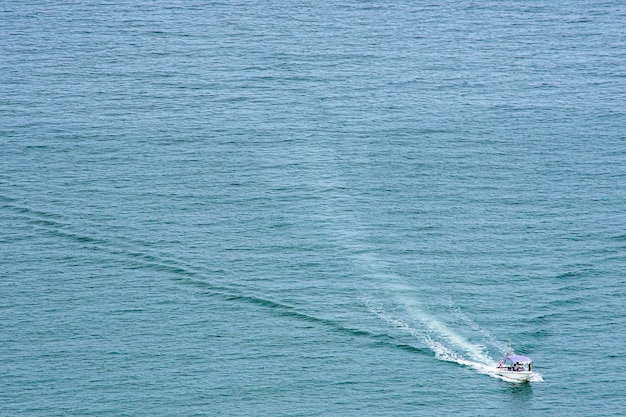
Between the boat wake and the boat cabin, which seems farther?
the boat wake

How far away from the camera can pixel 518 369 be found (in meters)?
173

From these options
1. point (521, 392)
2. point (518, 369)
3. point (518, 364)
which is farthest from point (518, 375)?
point (521, 392)

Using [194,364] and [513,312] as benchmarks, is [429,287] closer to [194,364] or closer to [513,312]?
[513,312]

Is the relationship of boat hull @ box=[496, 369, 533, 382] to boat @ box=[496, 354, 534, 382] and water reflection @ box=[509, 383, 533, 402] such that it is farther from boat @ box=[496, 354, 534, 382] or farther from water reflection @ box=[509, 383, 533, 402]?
water reflection @ box=[509, 383, 533, 402]

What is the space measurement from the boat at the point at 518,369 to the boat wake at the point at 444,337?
609 millimetres

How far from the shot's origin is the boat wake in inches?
6998

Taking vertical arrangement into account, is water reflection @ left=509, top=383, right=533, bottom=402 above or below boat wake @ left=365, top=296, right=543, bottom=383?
below

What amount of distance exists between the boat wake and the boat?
2.00ft

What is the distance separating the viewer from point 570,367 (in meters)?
177

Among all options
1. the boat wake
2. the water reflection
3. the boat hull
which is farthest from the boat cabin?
the water reflection

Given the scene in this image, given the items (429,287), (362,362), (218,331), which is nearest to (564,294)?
(429,287)

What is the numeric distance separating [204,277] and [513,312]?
47.3 m

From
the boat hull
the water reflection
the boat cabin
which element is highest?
the boat cabin

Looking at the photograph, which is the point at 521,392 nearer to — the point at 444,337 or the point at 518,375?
the point at 518,375
